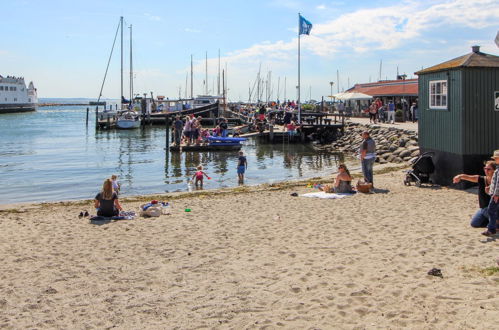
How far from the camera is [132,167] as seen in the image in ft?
92.2

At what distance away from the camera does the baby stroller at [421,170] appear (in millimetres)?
15562

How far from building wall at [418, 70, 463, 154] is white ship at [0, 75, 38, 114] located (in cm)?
12023

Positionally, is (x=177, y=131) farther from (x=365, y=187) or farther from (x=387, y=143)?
(x=365, y=187)

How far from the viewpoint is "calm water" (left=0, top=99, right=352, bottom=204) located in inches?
823

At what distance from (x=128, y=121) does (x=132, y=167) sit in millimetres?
32647

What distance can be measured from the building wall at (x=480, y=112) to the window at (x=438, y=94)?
0.96m

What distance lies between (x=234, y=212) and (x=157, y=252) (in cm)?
Result: 375

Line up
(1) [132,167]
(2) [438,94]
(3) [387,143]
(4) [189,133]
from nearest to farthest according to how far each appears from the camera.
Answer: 1. (2) [438,94]
2. (1) [132,167]
3. (3) [387,143]
4. (4) [189,133]

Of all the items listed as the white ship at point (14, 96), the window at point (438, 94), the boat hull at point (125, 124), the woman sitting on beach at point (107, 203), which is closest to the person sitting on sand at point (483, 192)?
the window at point (438, 94)

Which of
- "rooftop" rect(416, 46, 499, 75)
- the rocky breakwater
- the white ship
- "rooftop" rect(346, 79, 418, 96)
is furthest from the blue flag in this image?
the white ship

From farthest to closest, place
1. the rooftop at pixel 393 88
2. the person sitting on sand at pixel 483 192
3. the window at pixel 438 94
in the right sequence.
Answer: the rooftop at pixel 393 88 < the window at pixel 438 94 < the person sitting on sand at pixel 483 192

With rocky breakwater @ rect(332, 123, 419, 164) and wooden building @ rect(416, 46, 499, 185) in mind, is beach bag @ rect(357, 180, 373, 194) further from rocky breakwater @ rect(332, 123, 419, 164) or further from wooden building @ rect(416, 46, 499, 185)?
rocky breakwater @ rect(332, 123, 419, 164)

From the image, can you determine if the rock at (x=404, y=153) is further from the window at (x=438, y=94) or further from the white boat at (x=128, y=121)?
the white boat at (x=128, y=121)

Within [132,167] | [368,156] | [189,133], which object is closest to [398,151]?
[368,156]
